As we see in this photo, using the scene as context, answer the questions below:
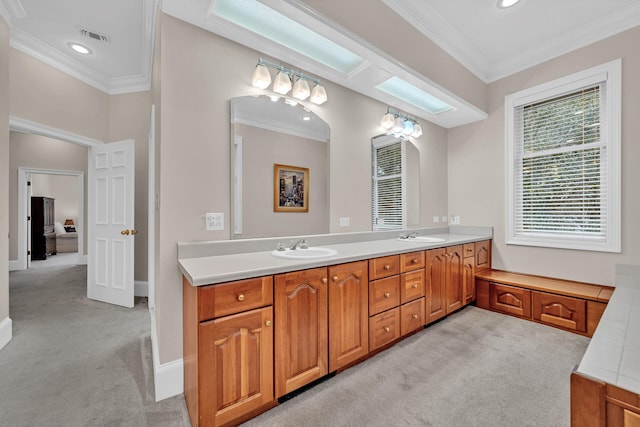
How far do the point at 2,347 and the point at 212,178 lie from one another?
2.34 meters

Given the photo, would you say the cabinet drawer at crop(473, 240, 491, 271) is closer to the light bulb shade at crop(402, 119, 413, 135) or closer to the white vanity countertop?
the light bulb shade at crop(402, 119, 413, 135)

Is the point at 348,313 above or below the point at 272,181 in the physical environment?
below

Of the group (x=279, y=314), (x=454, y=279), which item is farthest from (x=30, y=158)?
(x=454, y=279)

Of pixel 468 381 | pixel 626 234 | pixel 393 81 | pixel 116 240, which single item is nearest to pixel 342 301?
pixel 468 381

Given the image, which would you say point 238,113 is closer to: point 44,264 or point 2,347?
point 2,347

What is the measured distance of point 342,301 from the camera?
176cm

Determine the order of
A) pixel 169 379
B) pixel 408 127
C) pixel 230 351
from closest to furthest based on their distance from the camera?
pixel 230 351, pixel 169 379, pixel 408 127

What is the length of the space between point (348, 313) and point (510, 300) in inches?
84.6

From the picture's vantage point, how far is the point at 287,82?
2031 millimetres

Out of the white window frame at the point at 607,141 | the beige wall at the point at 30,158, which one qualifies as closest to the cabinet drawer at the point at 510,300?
the white window frame at the point at 607,141

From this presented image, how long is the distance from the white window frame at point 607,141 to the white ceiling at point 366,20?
33 cm

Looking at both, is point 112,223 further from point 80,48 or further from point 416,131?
point 416,131

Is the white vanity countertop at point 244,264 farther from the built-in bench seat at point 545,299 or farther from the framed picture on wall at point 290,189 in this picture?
the built-in bench seat at point 545,299

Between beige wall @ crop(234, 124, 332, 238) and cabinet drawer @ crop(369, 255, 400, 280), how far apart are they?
0.60 meters
